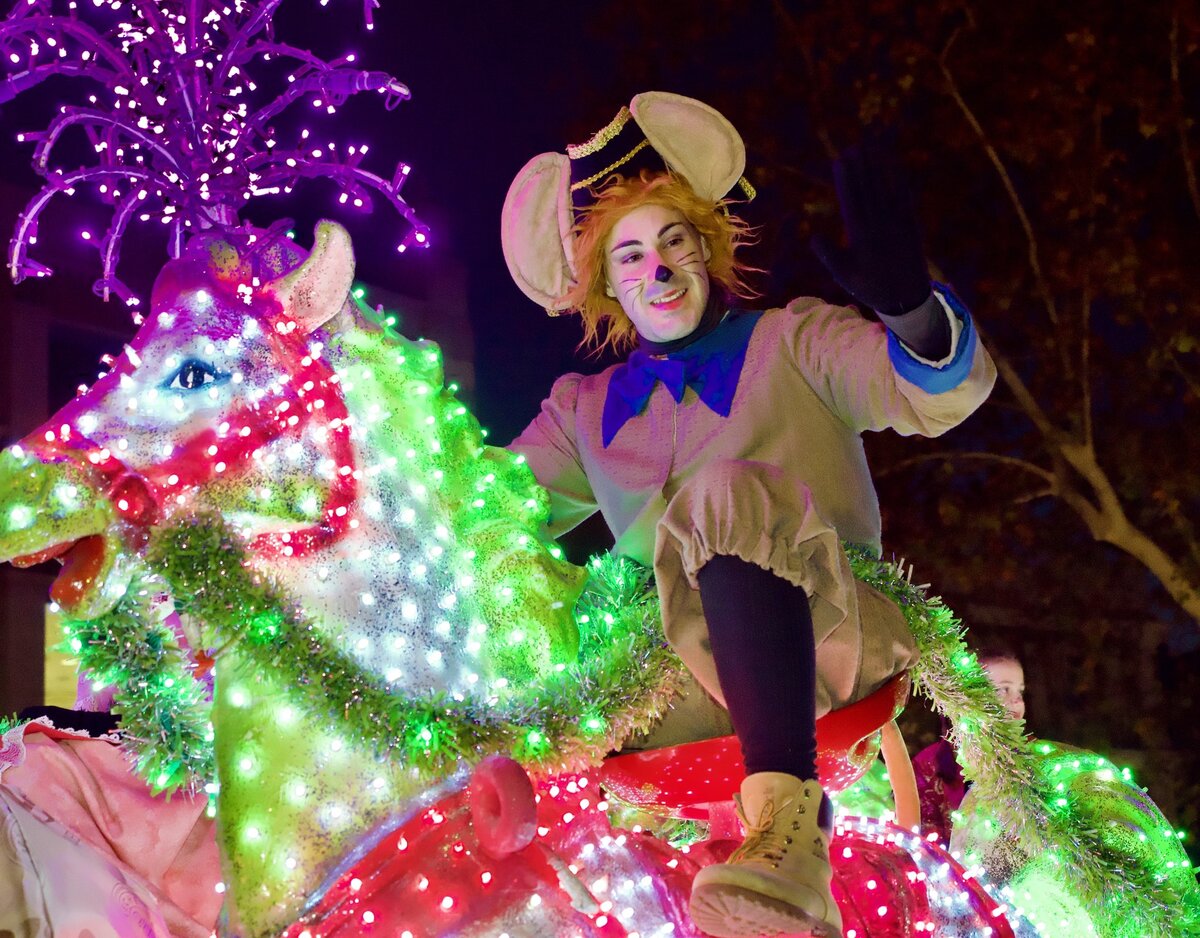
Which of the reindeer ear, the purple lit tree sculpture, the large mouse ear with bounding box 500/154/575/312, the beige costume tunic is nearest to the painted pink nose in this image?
the reindeer ear

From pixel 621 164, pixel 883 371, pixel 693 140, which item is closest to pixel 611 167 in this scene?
pixel 621 164

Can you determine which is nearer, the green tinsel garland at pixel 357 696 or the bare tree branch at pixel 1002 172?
the green tinsel garland at pixel 357 696

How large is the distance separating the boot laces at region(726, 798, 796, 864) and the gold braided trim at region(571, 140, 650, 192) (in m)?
1.28

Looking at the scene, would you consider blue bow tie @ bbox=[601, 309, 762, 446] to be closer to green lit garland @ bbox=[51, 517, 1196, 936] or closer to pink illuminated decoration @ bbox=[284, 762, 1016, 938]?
green lit garland @ bbox=[51, 517, 1196, 936]

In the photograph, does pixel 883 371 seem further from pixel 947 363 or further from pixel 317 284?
pixel 317 284

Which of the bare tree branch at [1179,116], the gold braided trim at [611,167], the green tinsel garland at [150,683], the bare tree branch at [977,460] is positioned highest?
the bare tree branch at [1179,116]

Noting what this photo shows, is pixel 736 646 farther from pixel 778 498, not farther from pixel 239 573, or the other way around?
pixel 239 573

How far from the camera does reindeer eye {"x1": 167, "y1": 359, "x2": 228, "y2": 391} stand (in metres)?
1.78

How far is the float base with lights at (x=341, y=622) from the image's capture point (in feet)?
5.35

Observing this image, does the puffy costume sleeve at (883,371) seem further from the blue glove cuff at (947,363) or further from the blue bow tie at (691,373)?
the blue bow tie at (691,373)

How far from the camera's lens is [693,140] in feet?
8.18

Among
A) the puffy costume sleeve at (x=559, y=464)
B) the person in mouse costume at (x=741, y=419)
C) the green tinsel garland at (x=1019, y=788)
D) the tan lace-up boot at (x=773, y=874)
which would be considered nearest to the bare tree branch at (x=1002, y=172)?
the person in mouse costume at (x=741, y=419)

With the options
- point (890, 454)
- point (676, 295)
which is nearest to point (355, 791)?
point (676, 295)

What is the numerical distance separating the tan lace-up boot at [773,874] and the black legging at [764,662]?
0.04 metres
